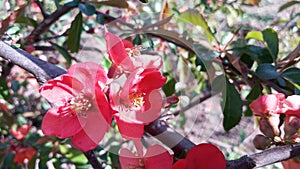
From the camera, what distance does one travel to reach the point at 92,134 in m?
0.62

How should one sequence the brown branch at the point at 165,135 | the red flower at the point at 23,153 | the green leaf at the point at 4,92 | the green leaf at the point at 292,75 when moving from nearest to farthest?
the brown branch at the point at 165,135 < the green leaf at the point at 292,75 < the green leaf at the point at 4,92 < the red flower at the point at 23,153

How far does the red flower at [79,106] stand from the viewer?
0.60 metres

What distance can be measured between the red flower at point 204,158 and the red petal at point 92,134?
0.12 metres

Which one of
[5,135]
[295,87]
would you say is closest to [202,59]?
[295,87]

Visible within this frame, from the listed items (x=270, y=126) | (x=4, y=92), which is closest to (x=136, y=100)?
(x=270, y=126)

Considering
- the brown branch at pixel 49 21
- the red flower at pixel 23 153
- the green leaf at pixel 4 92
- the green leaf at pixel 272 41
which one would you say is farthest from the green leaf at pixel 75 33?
the green leaf at pixel 272 41

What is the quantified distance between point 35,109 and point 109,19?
2.82 feet

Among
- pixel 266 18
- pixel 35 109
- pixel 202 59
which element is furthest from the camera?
pixel 266 18

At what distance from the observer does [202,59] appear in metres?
1.01

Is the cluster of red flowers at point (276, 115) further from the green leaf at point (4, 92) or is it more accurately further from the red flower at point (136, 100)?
the green leaf at point (4, 92)

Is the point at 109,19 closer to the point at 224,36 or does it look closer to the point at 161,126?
the point at 224,36

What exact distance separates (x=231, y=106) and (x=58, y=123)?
48 cm

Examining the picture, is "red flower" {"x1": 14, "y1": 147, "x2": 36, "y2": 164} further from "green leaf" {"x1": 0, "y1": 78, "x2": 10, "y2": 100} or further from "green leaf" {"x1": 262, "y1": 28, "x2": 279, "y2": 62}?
"green leaf" {"x1": 262, "y1": 28, "x2": 279, "y2": 62}

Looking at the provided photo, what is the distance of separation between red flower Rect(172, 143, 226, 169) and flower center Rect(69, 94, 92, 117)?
0.50 ft
